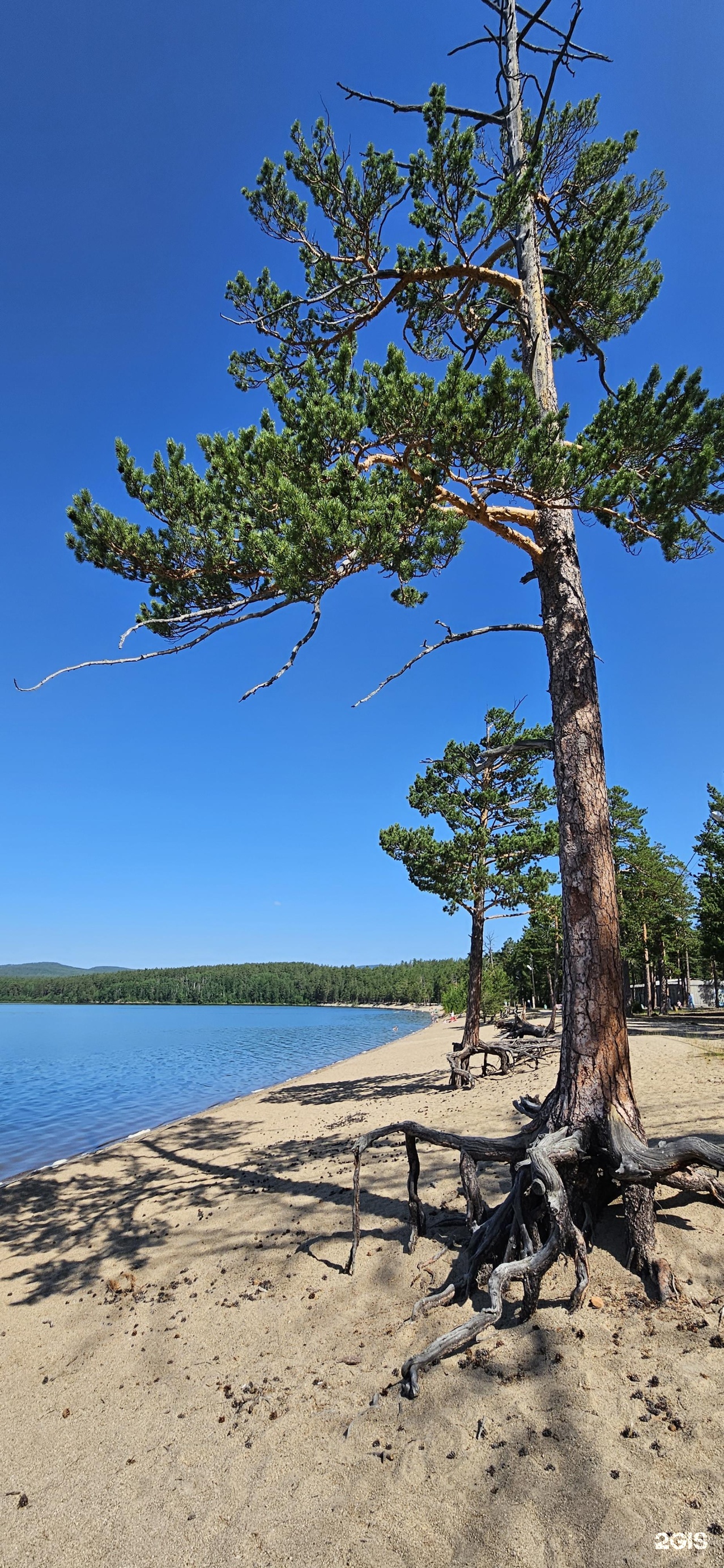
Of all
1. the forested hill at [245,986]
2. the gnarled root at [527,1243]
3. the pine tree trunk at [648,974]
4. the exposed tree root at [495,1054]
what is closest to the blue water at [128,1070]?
the exposed tree root at [495,1054]

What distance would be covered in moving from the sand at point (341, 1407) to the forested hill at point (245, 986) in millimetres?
153781

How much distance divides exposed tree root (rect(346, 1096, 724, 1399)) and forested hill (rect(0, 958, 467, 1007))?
155m

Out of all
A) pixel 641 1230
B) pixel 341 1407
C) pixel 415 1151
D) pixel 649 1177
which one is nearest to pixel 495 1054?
pixel 415 1151

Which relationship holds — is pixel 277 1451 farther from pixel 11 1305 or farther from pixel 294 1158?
pixel 294 1158

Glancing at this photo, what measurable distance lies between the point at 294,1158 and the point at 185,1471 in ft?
21.5

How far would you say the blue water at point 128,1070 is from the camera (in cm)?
1711

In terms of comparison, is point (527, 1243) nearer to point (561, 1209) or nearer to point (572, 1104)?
point (561, 1209)

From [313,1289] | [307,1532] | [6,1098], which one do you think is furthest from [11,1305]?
[6,1098]

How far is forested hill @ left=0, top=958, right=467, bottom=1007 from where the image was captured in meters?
168

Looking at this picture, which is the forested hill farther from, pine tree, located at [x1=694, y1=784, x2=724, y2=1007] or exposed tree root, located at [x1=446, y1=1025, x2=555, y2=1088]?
exposed tree root, located at [x1=446, y1=1025, x2=555, y2=1088]

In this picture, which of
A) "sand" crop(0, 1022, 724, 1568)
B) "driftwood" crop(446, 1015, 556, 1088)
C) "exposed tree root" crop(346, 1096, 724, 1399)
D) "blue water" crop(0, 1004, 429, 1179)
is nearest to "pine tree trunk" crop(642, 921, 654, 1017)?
"blue water" crop(0, 1004, 429, 1179)

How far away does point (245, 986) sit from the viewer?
172 meters

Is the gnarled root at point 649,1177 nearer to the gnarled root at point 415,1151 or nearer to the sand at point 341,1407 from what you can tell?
the sand at point 341,1407

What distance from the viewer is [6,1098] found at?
2353 cm
